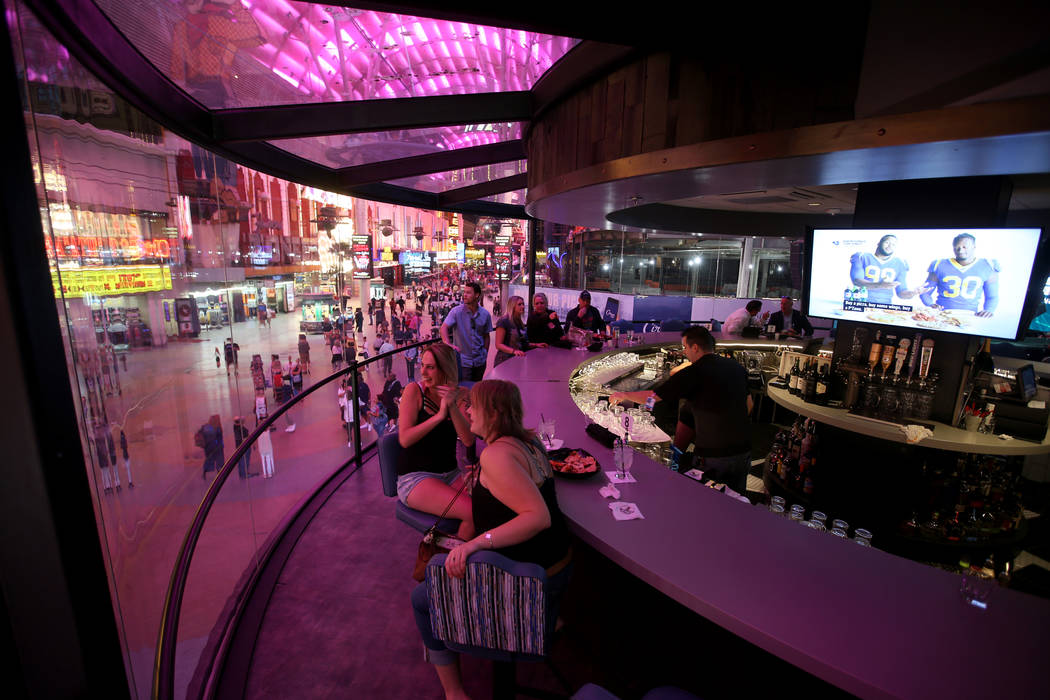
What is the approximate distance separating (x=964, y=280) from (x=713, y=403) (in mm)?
1973

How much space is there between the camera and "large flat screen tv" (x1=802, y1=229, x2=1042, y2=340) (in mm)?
2910

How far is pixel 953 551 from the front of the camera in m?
3.21

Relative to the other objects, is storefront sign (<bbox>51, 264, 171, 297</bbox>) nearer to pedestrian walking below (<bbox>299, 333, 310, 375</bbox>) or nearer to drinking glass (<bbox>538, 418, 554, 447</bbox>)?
drinking glass (<bbox>538, 418, 554, 447</bbox>)

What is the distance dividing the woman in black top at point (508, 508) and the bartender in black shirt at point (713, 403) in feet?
4.79

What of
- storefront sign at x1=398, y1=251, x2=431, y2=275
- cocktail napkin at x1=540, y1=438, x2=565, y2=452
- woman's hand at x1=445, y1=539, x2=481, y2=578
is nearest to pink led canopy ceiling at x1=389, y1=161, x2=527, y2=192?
storefront sign at x1=398, y1=251, x2=431, y2=275

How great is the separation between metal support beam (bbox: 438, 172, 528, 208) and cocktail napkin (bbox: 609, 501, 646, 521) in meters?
4.08

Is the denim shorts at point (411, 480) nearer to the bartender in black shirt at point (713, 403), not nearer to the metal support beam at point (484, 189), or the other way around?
the bartender in black shirt at point (713, 403)

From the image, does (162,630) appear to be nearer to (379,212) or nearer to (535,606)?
(535,606)

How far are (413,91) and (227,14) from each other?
115 centimetres

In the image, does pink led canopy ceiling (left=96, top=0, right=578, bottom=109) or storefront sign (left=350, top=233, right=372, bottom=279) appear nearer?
pink led canopy ceiling (left=96, top=0, right=578, bottom=109)

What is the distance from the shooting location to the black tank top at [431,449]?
8.27 feet

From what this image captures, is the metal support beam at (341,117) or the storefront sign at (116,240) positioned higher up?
the metal support beam at (341,117)

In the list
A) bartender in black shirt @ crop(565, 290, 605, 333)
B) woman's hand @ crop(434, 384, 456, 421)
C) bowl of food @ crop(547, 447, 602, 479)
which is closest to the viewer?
bowl of food @ crop(547, 447, 602, 479)

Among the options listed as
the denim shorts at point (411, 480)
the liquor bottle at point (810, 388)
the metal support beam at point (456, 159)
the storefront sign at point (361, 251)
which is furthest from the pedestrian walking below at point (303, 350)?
the liquor bottle at point (810, 388)
